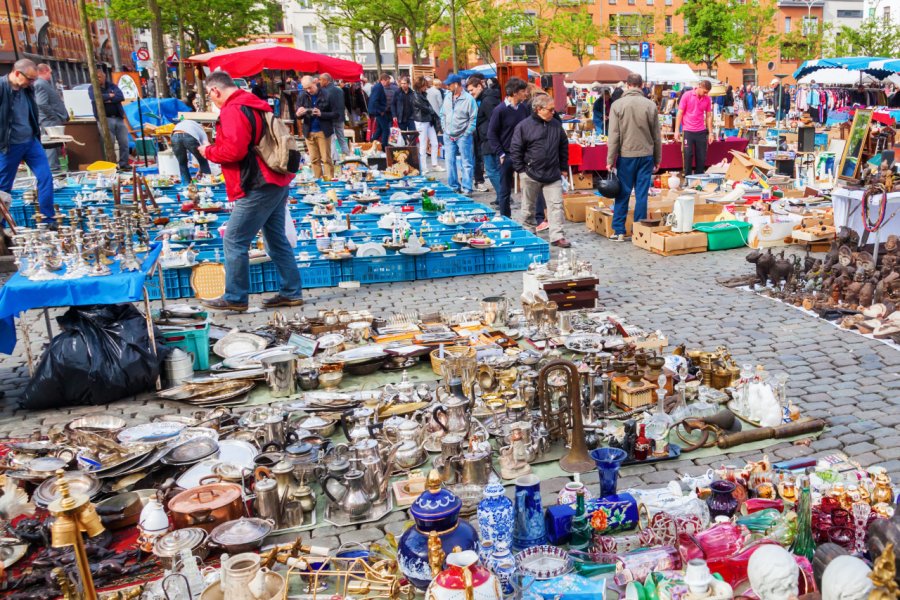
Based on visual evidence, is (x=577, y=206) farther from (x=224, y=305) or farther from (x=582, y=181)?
(x=224, y=305)

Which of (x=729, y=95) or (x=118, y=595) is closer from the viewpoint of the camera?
(x=118, y=595)

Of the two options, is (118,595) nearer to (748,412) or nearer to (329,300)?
(748,412)

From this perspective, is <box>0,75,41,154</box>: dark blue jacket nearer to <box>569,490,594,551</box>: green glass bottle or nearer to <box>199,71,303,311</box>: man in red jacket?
<box>199,71,303,311</box>: man in red jacket

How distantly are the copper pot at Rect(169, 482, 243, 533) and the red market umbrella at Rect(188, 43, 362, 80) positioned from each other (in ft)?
41.4

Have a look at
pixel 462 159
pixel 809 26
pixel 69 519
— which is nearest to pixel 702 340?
pixel 69 519

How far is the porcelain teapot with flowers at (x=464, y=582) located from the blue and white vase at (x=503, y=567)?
33 cm

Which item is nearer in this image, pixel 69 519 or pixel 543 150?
pixel 69 519

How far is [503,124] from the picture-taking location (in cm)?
1085

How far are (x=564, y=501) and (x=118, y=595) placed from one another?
81.3 inches

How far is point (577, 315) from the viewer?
6945mm

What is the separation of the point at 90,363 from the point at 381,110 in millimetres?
12860

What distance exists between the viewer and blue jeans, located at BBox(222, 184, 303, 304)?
23.4 ft

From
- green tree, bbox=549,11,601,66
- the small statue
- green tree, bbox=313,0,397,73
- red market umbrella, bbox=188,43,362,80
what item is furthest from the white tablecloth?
green tree, bbox=549,11,601,66

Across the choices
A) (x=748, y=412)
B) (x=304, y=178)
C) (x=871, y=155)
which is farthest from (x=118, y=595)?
(x=304, y=178)
